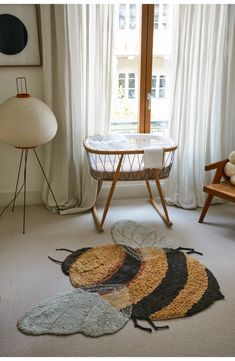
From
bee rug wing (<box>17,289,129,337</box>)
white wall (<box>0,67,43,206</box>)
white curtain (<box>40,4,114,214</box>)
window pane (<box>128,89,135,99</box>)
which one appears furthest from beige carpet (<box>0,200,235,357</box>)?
window pane (<box>128,89,135,99</box>)

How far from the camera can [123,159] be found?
290 centimetres

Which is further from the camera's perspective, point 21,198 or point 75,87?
point 21,198

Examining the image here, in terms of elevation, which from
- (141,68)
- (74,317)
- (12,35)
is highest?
(12,35)

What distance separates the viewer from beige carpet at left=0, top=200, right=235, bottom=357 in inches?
67.6

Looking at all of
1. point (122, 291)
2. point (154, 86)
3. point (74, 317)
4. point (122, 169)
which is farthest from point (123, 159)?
point (74, 317)

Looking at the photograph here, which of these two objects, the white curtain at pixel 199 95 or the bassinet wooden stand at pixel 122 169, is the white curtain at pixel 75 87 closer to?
the bassinet wooden stand at pixel 122 169

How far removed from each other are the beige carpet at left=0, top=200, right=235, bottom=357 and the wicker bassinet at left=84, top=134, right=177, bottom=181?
443 millimetres

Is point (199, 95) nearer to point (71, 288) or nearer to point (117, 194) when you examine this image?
point (117, 194)

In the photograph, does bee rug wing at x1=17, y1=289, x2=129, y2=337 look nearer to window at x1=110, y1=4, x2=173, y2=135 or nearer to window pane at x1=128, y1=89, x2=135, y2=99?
window at x1=110, y1=4, x2=173, y2=135

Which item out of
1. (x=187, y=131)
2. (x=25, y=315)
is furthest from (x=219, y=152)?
(x=25, y=315)

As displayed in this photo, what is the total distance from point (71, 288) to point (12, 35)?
6.77 ft

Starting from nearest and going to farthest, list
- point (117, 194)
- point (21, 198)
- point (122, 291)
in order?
point (122, 291), point (21, 198), point (117, 194)

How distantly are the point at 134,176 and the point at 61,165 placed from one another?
73 cm

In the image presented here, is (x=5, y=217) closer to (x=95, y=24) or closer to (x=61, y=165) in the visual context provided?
(x=61, y=165)
